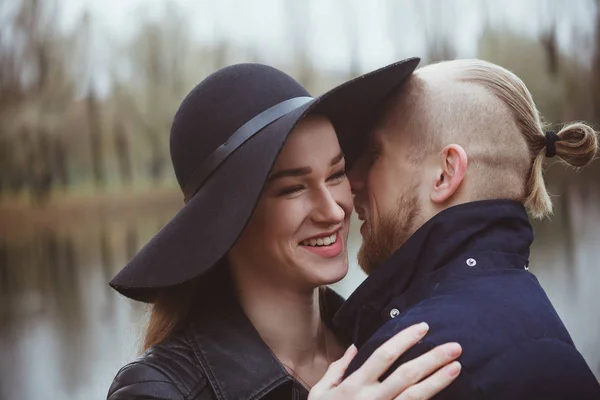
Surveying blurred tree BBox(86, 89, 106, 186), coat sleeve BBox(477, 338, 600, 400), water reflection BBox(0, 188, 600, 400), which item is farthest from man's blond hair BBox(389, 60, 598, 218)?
blurred tree BBox(86, 89, 106, 186)

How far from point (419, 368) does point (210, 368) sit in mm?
380

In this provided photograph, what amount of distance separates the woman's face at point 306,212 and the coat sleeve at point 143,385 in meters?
0.27

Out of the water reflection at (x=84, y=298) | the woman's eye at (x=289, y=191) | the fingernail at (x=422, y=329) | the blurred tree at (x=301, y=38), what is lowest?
the water reflection at (x=84, y=298)

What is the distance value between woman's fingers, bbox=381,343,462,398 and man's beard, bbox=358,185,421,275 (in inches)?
13.3

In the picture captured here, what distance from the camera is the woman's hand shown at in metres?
0.96

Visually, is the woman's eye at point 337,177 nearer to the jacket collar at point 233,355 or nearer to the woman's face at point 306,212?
the woman's face at point 306,212

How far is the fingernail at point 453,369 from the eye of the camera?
3.14ft

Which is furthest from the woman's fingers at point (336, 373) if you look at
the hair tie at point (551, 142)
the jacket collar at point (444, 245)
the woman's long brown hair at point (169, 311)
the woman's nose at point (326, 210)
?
the hair tie at point (551, 142)

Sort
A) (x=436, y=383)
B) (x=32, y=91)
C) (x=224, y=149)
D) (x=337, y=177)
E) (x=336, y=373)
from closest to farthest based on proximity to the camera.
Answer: (x=436, y=383) < (x=336, y=373) < (x=224, y=149) < (x=337, y=177) < (x=32, y=91)

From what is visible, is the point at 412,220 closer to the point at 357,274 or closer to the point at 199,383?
the point at 199,383

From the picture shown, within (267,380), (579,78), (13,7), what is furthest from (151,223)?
(267,380)

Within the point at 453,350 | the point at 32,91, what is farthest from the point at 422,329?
the point at 32,91

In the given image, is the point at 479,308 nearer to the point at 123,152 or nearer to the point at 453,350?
the point at 453,350

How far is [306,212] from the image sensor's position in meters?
1.23
